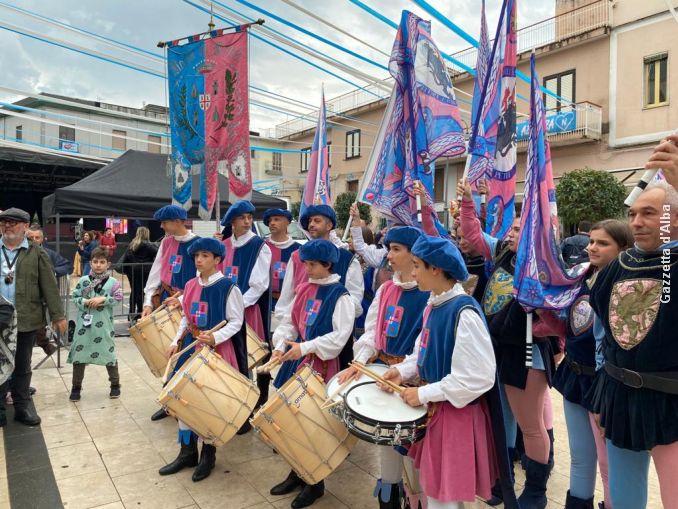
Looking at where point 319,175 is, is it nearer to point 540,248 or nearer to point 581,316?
point 540,248

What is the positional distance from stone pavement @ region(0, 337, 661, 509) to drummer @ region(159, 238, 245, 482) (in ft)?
0.43

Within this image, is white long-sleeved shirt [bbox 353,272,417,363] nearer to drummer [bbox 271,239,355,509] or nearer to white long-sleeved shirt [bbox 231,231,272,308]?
drummer [bbox 271,239,355,509]

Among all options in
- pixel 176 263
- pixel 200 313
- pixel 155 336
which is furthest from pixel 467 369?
pixel 176 263

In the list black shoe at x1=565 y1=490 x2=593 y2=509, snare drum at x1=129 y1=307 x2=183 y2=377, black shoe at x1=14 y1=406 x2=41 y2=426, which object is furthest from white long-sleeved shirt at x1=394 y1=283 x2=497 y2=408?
black shoe at x1=14 y1=406 x2=41 y2=426

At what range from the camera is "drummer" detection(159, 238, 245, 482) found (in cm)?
396

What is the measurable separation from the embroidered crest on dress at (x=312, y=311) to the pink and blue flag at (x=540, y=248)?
4.51ft

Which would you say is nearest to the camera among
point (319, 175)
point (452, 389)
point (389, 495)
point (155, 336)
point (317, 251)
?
point (452, 389)

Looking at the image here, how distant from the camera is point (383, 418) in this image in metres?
2.45

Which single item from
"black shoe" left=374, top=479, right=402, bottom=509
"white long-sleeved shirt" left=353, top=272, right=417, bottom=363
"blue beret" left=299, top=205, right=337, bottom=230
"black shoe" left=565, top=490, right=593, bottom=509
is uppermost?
"blue beret" left=299, top=205, right=337, bottom=230

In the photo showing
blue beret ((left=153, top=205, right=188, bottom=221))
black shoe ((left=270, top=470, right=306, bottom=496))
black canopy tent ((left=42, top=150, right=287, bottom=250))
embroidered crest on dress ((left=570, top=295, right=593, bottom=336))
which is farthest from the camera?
black canopy tent ((left=42, top=150, right=287, bottom=250))

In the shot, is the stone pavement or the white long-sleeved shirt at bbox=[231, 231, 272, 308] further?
the white long-sleeved shirt at bbox=[231, 231, 272, 308]

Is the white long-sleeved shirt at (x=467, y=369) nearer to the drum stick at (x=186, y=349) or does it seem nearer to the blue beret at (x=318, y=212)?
the drum stick at (x=186, y=349)

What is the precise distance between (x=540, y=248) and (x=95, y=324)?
4.75m

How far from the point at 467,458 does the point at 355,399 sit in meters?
0.61
